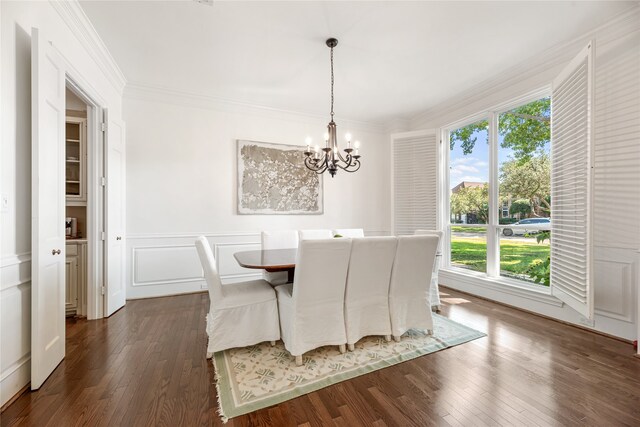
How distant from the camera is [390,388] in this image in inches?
70.4

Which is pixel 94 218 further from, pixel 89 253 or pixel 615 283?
pixel 615 283

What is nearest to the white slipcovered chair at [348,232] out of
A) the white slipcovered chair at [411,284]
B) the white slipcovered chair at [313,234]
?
the white slipcovered chair at [313,234]

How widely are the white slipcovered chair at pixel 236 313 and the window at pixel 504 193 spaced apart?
3.13 m

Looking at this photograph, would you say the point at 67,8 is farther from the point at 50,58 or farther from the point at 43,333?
the point at 43,333

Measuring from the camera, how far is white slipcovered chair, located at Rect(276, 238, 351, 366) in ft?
6.63

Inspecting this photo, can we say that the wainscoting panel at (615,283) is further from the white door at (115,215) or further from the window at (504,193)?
the white door at (115,215)

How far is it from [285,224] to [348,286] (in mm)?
2413

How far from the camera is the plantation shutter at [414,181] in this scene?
4.63 metres

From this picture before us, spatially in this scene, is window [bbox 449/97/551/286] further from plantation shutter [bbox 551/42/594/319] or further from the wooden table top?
the wooden table top

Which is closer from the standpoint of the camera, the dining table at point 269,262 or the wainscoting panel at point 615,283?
the dining table at point 269,262

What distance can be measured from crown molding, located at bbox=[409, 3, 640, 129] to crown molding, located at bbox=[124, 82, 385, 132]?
6.75 ft

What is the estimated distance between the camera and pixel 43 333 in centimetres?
183

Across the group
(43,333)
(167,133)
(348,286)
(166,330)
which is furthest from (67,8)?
(348,286)

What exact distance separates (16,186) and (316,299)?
6.92 ft
